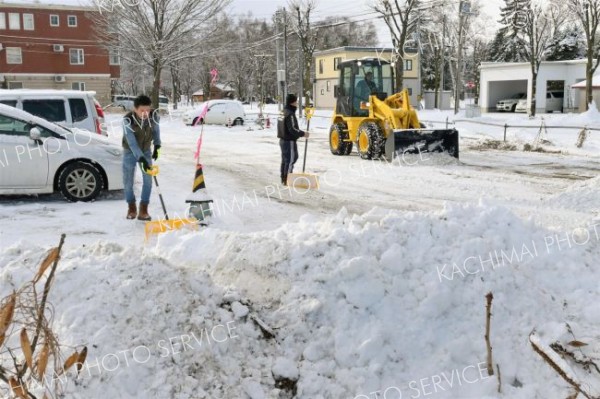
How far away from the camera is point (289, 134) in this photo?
35.6ft

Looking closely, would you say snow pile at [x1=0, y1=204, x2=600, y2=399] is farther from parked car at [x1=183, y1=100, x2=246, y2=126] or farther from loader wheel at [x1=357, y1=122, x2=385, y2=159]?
parked car at [x1=183, y1=100, x2=246, y2=126]

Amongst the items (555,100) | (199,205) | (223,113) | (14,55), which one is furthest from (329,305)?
(14,55)

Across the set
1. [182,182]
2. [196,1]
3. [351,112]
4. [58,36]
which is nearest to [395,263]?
[182,182]

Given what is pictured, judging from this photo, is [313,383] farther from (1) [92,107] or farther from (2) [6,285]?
(1) [92,107]

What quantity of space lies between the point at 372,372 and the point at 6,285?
2699 millimetres

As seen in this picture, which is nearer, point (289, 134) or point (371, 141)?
point (289, 134)

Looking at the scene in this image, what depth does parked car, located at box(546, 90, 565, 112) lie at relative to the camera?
43.0 meters

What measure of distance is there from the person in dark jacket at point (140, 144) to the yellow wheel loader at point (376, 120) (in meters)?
7.32

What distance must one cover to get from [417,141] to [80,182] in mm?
7973

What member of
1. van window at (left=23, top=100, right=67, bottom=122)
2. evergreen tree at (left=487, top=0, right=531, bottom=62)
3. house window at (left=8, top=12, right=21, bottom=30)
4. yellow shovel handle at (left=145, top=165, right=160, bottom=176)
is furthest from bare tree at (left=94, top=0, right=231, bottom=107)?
evergreen tree at (left=487, top=0, right=531, bottom=62)

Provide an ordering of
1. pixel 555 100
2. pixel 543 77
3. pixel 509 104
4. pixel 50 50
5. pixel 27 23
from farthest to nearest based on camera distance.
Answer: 1. pixel 50 50
2. pixel 27 23
3. pixel 509 104
4. pixel 555 100
5. pixel 543 77

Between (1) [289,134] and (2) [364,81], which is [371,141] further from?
(1) [289,134]

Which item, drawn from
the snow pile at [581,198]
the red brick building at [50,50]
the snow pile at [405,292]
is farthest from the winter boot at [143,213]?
the red brick building at [50,50]

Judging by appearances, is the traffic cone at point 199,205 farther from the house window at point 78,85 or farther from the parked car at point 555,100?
the house window at point 78,85
